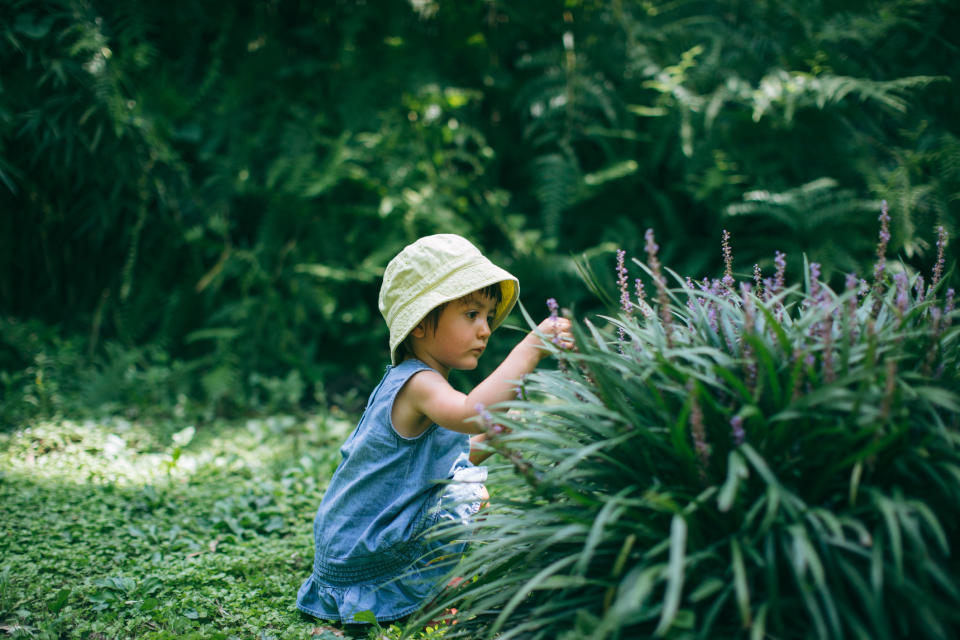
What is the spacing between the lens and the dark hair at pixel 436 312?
2.07 m

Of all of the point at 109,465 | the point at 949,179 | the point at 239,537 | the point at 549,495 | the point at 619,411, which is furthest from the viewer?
the point at 949,179

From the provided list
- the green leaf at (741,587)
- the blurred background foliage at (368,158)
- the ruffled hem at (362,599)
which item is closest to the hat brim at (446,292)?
the ruffled hem at (362,599)

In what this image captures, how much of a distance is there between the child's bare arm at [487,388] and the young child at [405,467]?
11 millimetres

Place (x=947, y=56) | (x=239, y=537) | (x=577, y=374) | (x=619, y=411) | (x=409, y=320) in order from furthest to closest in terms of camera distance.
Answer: (x=947, y=56) < (x=239, y=537) < (x=409, y=320) < (x=577, y=374) < (x=619, y=411)

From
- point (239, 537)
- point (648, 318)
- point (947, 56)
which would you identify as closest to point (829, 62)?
point (947, 56)

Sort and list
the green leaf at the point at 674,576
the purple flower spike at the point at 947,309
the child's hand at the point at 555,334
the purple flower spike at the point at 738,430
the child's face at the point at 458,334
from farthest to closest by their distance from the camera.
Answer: the child's face at the point at 458,334 → the child's hand at the point at 555,334 → the purple flower spike at the point at 947,309 → the purple flower spike at the point at 738,430 → the green leaf at the point at 674,576

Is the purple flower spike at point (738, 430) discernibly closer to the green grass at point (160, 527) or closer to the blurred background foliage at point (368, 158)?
the green grass at point (160, 527)

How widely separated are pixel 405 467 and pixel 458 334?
0.44 m

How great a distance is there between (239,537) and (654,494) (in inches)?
73.1

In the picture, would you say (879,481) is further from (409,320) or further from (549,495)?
(409,320)

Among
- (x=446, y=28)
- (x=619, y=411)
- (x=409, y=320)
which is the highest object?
(x=446, y=28)

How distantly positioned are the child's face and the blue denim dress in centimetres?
8

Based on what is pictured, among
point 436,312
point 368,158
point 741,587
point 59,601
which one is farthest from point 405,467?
point 368,158

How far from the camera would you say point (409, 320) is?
1988 millimetres
